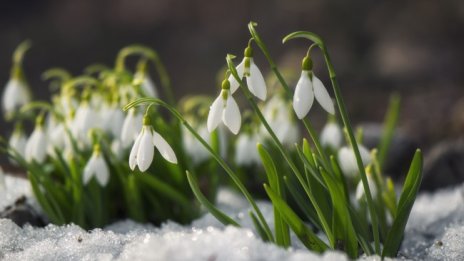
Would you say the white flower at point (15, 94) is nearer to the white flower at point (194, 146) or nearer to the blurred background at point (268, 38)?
the white flower at point (194, 146)

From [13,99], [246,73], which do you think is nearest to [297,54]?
[13,99]

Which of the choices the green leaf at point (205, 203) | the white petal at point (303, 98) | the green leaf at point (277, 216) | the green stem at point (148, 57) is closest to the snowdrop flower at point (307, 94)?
the white petal at point (303, 98)

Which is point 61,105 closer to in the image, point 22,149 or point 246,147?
point 22,149

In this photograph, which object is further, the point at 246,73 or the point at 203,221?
the point at 203,221

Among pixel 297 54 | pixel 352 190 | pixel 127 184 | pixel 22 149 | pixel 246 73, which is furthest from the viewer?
pixel 297 54

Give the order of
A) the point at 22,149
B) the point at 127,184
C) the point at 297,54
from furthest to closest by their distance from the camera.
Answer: the point at 297,54, the point at 22,149, the point at 127,184

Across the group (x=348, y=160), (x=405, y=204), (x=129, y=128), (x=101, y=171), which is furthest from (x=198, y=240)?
(x=348, y=160)

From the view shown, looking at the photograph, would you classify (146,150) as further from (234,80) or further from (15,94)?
(15,94)

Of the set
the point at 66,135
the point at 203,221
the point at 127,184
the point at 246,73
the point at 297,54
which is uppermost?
the point at 246,73
